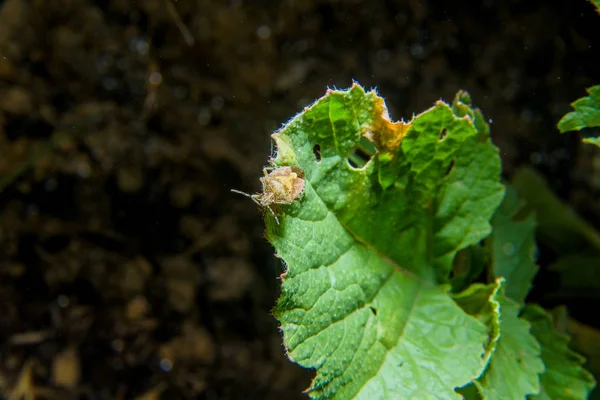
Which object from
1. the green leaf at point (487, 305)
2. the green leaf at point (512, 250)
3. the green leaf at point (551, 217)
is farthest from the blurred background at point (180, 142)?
the green leaf at point (487, 305)

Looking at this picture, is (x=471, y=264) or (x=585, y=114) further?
(x=471, y=264)

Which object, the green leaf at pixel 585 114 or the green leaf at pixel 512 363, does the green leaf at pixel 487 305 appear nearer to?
the green leaf at pixel 512 363

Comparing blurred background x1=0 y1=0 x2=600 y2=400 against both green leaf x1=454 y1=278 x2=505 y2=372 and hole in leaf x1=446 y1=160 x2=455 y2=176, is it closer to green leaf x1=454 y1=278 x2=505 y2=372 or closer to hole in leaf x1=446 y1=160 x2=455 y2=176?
hole in leaf x1=446 y1=160 x2=455 y2=176

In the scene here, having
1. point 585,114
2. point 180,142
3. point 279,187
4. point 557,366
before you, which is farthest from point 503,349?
point 180,142

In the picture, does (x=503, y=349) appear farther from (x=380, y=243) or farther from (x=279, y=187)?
(x=279, y=187)

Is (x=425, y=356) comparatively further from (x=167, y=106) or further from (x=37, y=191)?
(x=37, y=191)

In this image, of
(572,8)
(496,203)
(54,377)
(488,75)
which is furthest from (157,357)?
(572,8)
